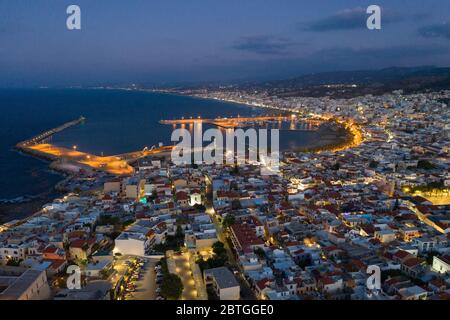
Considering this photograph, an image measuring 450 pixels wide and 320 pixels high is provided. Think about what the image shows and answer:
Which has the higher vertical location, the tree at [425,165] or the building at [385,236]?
the tree at [425,165]

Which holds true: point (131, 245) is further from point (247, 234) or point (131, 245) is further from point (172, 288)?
point (247, 234)

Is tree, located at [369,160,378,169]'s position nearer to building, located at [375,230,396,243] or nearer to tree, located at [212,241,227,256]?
building, located at [375,230,396,243]

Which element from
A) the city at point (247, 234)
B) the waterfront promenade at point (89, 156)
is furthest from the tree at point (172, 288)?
the waterfront promenade at point (89, 156)

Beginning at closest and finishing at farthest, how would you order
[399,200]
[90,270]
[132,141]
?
[90,270], [399,200], [132,141]

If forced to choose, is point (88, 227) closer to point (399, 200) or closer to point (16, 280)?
point (16, 280)

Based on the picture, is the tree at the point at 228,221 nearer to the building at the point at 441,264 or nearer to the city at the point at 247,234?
the city at the point at 247,234

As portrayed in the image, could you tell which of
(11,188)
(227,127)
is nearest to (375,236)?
(11,188)
